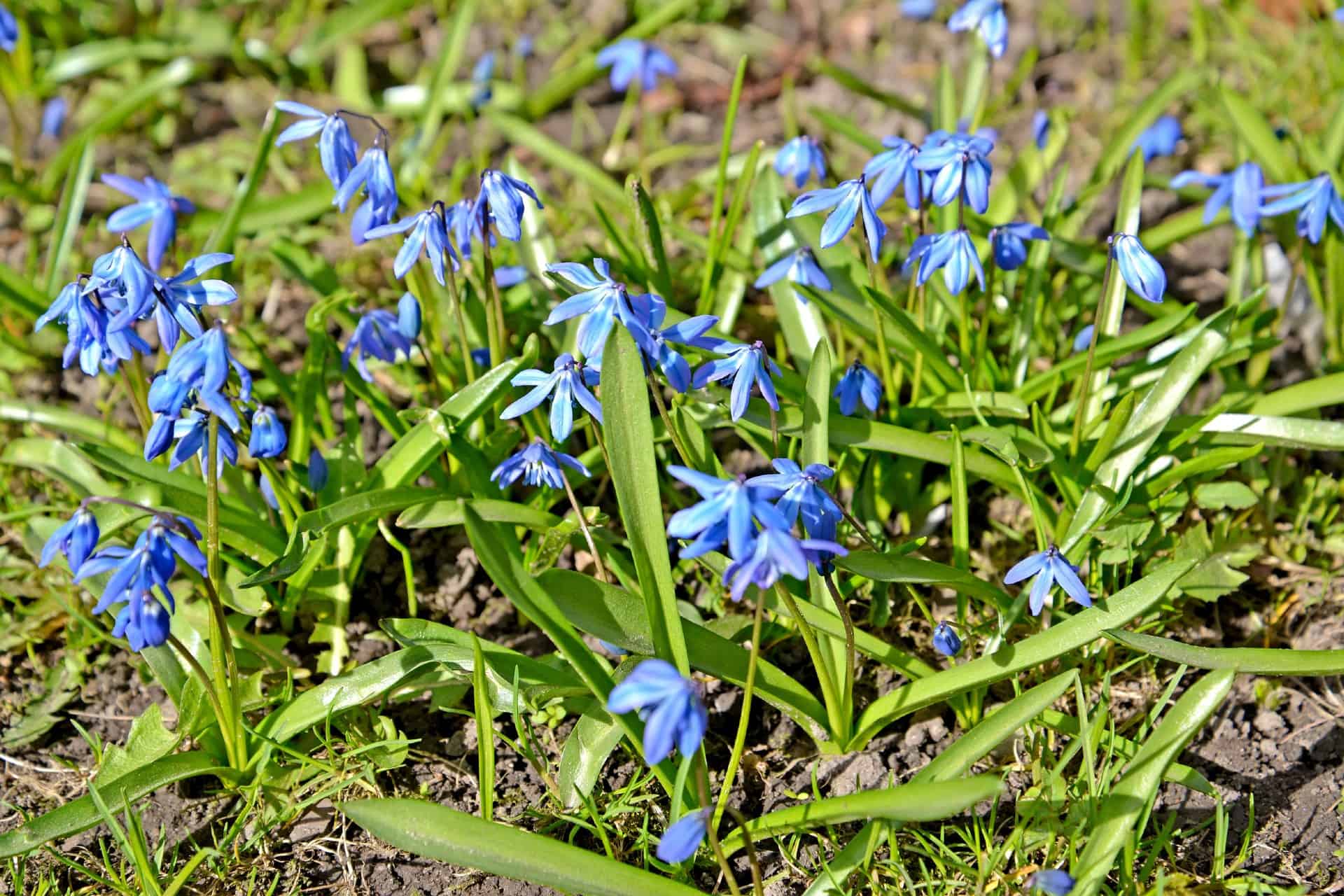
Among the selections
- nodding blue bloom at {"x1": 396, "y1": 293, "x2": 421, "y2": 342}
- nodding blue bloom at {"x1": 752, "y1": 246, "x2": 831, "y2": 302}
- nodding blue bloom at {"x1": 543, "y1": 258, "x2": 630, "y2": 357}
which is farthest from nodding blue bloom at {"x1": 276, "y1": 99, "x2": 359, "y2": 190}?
nodding blue bloom at {"x1": 752, "y1": 246, "x2": 831, "y2": 302}

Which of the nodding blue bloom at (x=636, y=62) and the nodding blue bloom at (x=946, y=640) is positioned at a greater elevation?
the nodding blue bloom at (x=636, y=62)

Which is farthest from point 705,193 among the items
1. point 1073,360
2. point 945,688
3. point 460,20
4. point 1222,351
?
point 945,688

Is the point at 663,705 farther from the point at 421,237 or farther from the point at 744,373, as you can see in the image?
the point at 421,237

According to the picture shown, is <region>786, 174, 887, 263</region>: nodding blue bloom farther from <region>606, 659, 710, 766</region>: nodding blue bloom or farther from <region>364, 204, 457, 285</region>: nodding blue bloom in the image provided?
<region>606, 659, 710, 766</region>: nodding blue bloom

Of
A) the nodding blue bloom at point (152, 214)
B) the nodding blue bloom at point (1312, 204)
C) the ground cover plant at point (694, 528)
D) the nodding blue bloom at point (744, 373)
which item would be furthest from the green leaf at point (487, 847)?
the nodding blue bloom at point (1312, 204)

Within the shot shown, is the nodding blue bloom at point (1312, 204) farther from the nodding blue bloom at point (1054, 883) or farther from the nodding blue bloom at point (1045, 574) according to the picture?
the nodding blue bloom at point (1054, 883)

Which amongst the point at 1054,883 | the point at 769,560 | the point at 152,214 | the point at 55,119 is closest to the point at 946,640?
the point at 1054,883

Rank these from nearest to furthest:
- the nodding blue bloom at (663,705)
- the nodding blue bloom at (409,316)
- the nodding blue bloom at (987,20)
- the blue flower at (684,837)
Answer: the nodding blue bloom at (663,705), the blue flower at (684,837), the nodding blue bloom at (409,316), the nodding blue bloom at (987,20)
